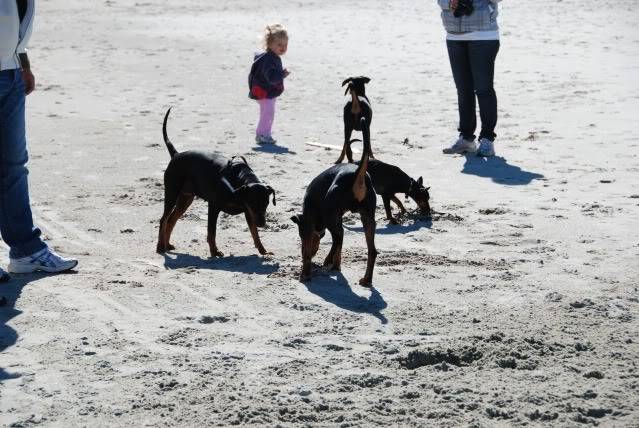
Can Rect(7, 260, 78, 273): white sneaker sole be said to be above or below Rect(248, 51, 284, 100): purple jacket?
below

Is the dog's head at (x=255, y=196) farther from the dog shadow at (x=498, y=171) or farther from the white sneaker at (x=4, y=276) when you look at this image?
the dog shadow at (x=498, y=171)

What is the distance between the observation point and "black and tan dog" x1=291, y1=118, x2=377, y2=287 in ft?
21.5

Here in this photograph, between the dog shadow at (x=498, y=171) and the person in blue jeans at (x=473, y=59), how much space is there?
0.56 ft

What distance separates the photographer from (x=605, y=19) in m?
20.1

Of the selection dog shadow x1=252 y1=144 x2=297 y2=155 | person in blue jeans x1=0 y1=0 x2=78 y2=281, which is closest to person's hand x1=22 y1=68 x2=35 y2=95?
person in blue jeans x1=0 y1=0 x2=78 y2=281

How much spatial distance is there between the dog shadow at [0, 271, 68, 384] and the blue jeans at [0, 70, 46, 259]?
0.54 feet

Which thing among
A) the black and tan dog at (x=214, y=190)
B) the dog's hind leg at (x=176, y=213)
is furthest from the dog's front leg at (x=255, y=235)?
the dog's hind leg at (x=176, y=213)

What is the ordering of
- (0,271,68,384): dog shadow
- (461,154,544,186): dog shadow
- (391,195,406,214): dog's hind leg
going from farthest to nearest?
(461,154,544,186): dog shadow < (391,195,406,214): dog's hind leg < (0,271,68,384): dog shadow

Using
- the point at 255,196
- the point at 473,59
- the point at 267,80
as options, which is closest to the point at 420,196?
the point at 255,196

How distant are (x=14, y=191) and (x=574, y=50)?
12183 mm

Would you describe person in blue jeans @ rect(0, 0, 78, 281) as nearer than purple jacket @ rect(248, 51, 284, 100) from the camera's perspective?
Yes

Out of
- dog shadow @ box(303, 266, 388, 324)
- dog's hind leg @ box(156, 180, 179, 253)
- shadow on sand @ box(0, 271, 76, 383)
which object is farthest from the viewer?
dog's hind leg @ box(156, 180, 179, 253)

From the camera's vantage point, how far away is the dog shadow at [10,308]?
17.9 ft

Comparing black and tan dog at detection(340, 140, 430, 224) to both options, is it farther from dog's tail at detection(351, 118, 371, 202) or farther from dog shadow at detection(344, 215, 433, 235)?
dog's tail at detection(351, 118, 371, 202)
